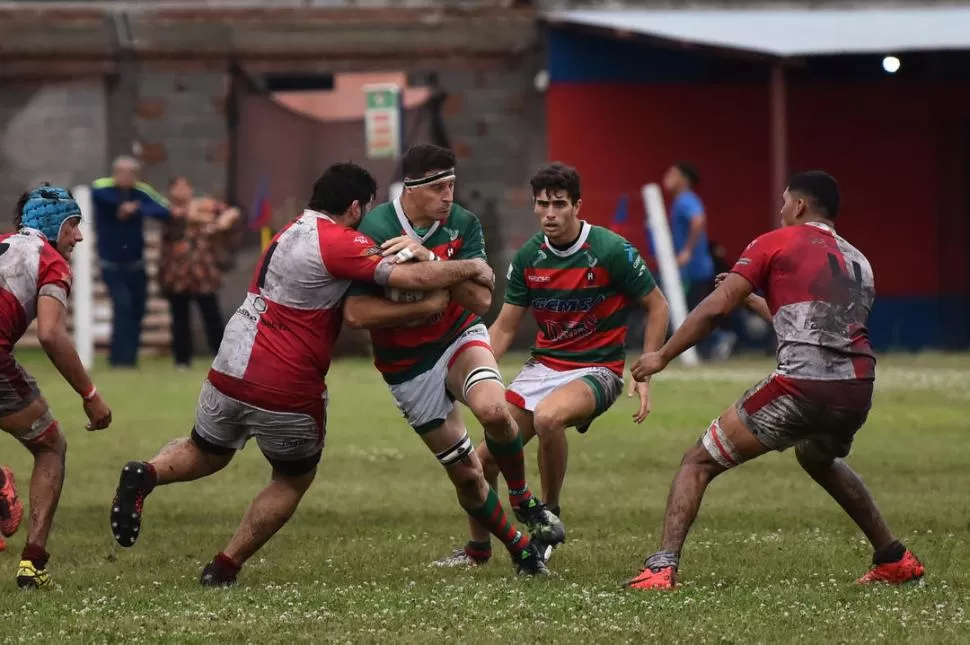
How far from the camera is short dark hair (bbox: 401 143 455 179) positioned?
8930 millimetres

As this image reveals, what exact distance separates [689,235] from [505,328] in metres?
12.3

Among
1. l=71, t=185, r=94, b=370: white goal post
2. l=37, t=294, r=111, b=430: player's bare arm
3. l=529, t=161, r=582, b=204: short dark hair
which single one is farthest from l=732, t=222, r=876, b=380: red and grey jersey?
l=71, t=185, r=94, b=370: white goal post

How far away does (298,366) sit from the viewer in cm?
831

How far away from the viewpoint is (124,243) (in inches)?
850

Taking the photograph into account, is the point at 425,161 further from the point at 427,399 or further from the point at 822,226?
the point at 822,226

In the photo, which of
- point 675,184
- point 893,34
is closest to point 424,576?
point 675,184

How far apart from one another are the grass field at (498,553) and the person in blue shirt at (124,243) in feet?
17.0

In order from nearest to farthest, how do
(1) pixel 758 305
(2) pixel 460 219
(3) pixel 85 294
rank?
(1) pixel 758 305 < (2) pixel 460 219 < (3) pixel 85 294

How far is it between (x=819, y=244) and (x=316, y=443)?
233 centimetres

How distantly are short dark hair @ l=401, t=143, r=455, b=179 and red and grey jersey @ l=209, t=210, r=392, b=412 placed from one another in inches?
26.1

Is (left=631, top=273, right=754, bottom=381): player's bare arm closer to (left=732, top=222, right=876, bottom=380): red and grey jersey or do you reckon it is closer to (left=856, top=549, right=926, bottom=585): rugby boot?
(left=732, top=222, right=876, bottom=380): red and grey jersey

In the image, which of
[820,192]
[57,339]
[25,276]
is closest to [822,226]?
[820,192]

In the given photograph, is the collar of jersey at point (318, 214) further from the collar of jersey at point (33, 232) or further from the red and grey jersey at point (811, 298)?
the red and grey jersey at point (811, 298)

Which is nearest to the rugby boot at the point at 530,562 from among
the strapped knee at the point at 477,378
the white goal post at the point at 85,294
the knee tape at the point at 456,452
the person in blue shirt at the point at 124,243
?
the knee tape at the point at 456,452
